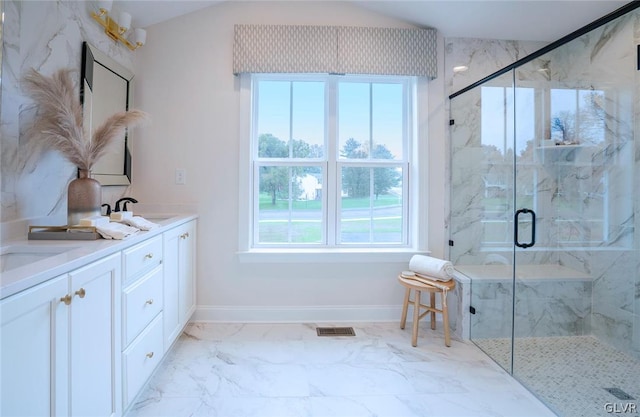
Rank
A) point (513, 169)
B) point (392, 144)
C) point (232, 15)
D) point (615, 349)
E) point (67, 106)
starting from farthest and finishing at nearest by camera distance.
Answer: point (392, 144), point (232, 15), point (513, 169), point (615, 349), point (67, 106)

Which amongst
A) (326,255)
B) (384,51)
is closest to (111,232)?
(326,255)

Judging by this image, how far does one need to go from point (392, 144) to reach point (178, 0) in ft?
6.60

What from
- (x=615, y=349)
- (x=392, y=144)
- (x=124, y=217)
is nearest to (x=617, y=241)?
(x=615, y=349)

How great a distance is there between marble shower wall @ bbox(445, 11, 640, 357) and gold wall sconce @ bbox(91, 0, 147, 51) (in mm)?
2540

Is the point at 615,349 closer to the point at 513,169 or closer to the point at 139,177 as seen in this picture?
the point at 513,169

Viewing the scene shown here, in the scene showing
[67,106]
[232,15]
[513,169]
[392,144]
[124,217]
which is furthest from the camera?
[392,144]

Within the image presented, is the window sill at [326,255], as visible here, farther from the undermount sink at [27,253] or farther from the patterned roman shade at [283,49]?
the patterned roman shade at [283,49]

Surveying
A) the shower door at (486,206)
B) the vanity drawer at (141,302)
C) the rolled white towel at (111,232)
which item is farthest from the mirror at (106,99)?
the shower door at (486,206)

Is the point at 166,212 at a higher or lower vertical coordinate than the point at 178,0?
lower

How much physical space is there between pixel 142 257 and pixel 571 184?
2.81 meters

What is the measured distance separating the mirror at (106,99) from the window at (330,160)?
3.11 feet

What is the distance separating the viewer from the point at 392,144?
264cm

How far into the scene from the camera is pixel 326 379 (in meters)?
1.78

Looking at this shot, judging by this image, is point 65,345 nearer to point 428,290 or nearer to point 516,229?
point 428,290
